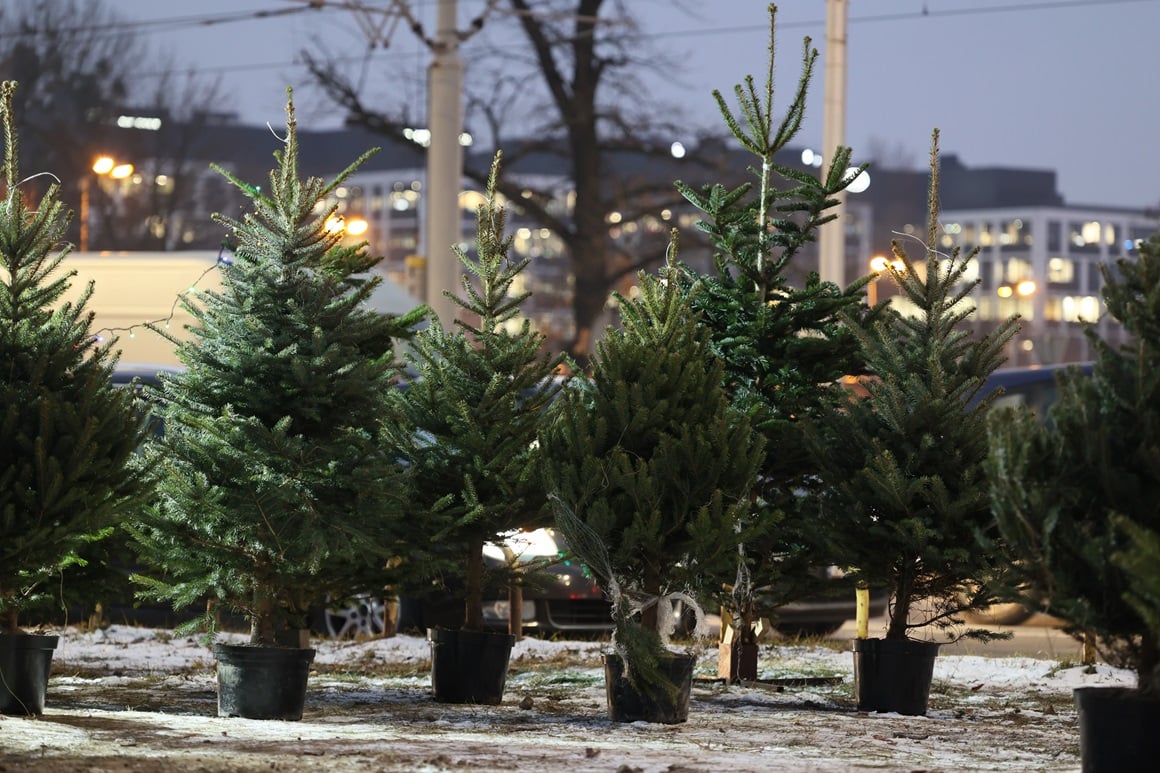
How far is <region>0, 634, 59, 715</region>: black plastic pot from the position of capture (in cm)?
956

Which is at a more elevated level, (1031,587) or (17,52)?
(17,52)

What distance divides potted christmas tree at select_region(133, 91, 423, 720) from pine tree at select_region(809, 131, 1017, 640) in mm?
2808

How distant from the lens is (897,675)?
35.1 ft

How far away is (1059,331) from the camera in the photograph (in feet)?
423

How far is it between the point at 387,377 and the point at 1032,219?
459ft

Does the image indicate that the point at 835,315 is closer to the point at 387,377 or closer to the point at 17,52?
the point at 387,377

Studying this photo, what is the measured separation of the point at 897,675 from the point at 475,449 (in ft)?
9.51

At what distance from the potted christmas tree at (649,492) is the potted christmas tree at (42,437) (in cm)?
245

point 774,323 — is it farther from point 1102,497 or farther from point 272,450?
point 1102,497

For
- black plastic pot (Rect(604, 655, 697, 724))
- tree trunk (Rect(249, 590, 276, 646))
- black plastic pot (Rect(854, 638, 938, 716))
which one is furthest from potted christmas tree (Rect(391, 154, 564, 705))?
black plastic pot (Rect(854, 638, 938, 716))

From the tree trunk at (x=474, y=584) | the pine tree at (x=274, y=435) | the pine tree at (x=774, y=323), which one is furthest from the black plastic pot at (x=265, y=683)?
the pine tree at (x=774, y=323)

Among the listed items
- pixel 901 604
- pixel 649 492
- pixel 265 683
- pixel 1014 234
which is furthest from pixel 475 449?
pixel 1014 234

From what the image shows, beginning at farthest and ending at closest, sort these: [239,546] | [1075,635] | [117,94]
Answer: [117,94] < [239,546] < [1075,635]

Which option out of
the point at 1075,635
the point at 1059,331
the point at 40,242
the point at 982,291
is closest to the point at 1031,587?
the point at 1075,635
